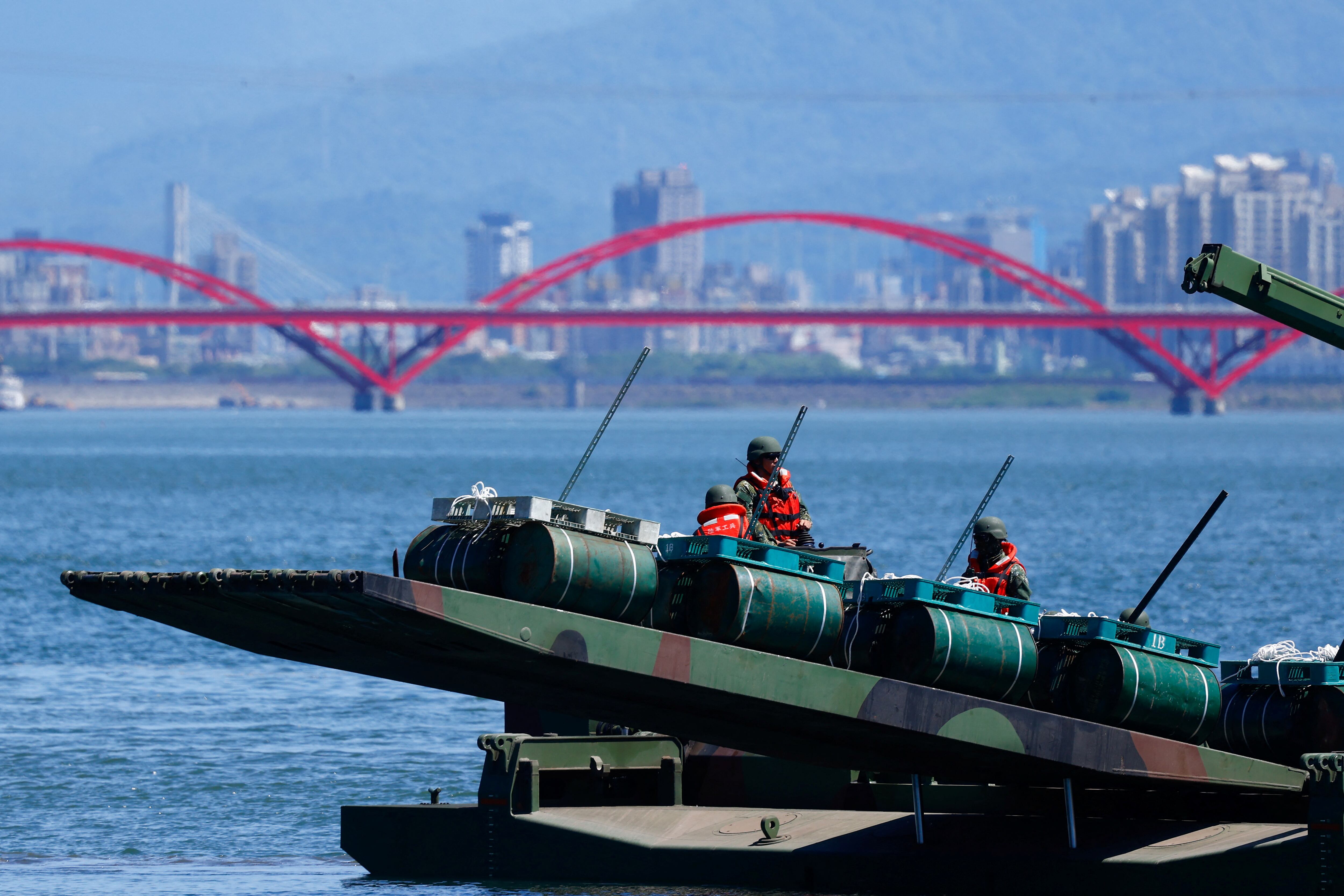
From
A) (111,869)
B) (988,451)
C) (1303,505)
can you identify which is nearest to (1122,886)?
(111,869)

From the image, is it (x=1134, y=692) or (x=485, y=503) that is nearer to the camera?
(x=485, y=503)

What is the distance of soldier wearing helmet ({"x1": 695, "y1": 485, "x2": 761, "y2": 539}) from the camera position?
16297mm

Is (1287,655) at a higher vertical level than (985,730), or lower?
higher

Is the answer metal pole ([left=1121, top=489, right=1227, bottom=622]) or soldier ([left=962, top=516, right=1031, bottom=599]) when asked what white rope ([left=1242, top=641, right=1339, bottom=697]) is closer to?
metal pole ([left=1121, top=489, right=1227, bottom=622])

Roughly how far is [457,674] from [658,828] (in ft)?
8.84

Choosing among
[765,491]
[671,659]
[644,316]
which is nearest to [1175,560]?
[765,491]

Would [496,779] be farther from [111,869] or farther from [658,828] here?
[111,869]

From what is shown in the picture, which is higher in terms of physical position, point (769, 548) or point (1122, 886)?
point (769, 548)

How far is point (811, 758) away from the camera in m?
17.6

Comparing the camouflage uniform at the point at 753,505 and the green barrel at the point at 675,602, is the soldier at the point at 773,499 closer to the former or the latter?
the camouflage uniform at the point at 753,505

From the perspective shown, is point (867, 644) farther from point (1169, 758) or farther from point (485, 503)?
point (485, 503)

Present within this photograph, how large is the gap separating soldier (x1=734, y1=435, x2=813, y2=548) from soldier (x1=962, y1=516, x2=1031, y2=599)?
1.36 metres

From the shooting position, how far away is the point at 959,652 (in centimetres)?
1623

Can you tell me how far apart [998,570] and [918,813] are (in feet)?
6.61
